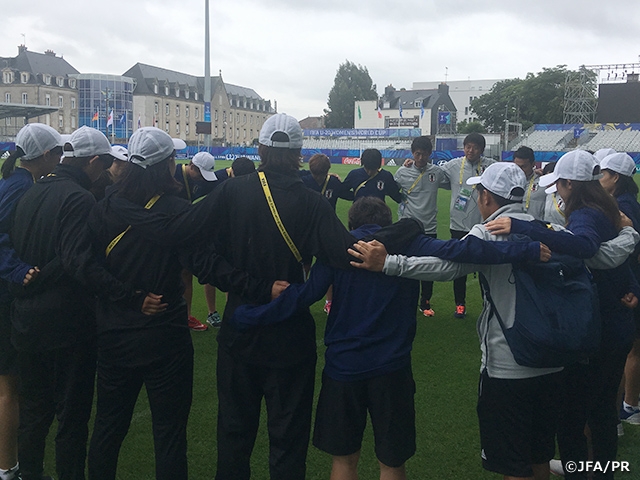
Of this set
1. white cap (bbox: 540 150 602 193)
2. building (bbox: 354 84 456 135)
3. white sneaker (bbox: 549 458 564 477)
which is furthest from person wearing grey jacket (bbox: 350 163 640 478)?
building (bbox: 354 84 456 135)

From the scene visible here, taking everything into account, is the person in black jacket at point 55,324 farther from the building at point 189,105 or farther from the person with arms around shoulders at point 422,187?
the building at point 189,105

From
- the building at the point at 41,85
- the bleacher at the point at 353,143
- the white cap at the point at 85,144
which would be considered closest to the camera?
the white cap at the point at 85,144

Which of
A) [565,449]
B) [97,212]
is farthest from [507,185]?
[97,212]

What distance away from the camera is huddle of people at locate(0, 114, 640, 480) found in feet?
9.44

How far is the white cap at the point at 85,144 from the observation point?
136 inches

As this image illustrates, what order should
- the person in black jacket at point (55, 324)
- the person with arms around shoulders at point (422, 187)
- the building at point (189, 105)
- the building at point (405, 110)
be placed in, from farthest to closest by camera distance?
the building at point (405, 110) < the building at point (189, 105) < the person with arms around shoulders at point (422, 187) < the person in black jacket at point (55, 324)

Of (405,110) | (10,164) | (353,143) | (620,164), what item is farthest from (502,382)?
(405,110)

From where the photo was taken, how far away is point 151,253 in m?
3.03

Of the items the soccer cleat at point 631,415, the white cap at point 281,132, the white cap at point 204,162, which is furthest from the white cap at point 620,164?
the white cap at point 204,162

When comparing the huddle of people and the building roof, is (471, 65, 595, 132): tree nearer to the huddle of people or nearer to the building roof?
the building roof

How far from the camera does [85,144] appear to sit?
3482mm

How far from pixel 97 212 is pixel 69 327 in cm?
74

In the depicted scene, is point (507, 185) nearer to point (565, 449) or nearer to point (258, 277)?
point (258, 277)

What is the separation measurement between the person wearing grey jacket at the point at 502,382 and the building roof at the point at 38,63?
9165 centimetres
